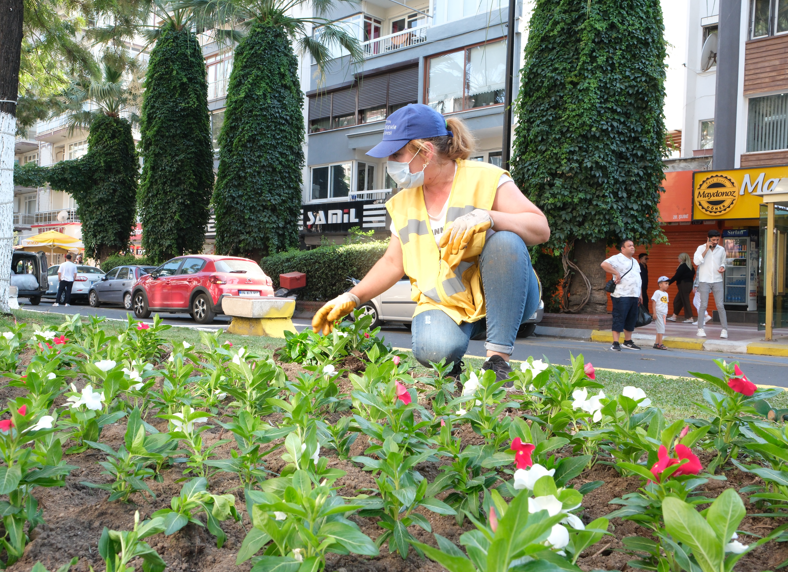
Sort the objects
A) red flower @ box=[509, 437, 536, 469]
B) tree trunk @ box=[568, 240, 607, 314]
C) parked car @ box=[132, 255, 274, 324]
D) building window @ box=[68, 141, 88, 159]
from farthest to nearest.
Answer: building window @ box=[68, 141, 88, 159] → parked car @ box=[132, 255, 274, 324] → tree trunk @ box=[568, 240, 607, 314] → red flower @ box=[509, 437, 536, 469]

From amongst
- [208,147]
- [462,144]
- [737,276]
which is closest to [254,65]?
[208,147]

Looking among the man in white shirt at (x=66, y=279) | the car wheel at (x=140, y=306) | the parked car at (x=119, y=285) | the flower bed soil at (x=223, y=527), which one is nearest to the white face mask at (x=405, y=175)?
the flower bed soil at (x=223, y=527)

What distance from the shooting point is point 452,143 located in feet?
9.82

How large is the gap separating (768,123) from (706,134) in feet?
12.2

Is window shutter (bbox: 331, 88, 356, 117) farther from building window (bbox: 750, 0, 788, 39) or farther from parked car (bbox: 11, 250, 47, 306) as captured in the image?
building window (bbox: 750, 0, 788, 39)

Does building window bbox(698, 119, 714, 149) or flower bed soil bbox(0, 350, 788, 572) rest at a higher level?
building window bbox(698, 119, 714, 149)

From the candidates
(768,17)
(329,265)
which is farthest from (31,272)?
(768,17)

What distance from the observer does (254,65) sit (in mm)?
20453

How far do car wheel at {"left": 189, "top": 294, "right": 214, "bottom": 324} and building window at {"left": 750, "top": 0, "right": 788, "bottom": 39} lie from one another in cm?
1652

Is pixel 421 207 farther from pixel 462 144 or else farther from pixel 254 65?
pixel 254 65

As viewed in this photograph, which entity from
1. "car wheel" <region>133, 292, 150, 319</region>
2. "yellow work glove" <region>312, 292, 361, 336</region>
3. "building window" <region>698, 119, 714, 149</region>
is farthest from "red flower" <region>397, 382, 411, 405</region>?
"building window" <region>698, 119, 714, 149</region>

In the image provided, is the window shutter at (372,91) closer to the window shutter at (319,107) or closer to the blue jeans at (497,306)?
the window shutter at (319,107)

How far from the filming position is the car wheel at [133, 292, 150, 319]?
631 inches

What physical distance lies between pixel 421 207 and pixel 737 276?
17965 mm
